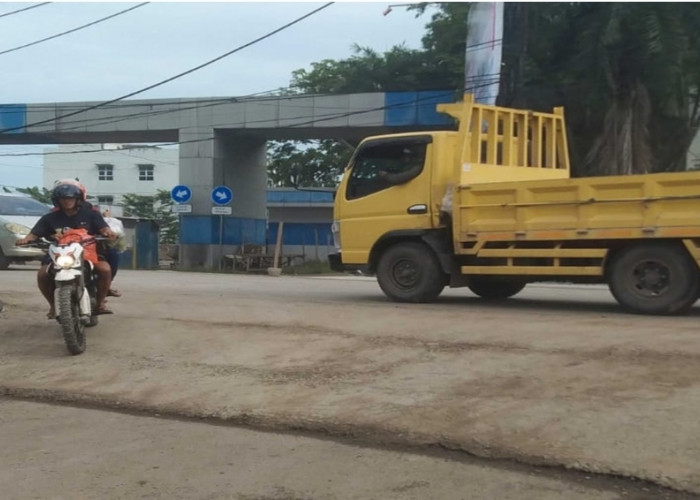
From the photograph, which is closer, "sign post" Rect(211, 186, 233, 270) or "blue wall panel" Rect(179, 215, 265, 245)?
"sign post" Rect(211, 186, 233, 270)

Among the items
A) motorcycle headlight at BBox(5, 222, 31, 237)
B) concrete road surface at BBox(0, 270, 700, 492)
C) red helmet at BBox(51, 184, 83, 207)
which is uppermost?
red helmet at BBox(51, 184, 83, 207)

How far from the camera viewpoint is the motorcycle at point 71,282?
7.01 metres

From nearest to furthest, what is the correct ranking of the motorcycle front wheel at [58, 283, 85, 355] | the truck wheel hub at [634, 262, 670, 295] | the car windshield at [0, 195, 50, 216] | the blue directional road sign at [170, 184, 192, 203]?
the motorcycle front wheel at [58, 283, 85, 355] < the truck wheel hub at [634, 262, 670, 295] < the car windshield at [0, 195, 50, 216] < the blue directional road sign at [170, 184, 192, 203]

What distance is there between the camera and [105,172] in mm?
68438

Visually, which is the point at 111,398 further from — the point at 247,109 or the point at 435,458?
the point at 247,109

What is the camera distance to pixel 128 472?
4.57 m

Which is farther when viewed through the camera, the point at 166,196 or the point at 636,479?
the point at 166,196

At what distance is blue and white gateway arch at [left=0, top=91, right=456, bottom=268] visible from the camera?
25.1 metres

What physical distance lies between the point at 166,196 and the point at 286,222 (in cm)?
1946

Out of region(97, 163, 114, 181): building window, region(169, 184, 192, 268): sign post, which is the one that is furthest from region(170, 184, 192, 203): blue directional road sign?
region(97, 163, 114, 181): building window

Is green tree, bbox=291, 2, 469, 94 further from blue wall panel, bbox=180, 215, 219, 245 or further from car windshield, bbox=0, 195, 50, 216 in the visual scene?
car windshield, bbox=0, 195, 50, 216

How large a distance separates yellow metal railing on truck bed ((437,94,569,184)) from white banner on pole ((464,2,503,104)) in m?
5.19

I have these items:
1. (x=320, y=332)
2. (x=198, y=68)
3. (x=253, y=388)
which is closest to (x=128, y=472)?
(x=253, y=388)

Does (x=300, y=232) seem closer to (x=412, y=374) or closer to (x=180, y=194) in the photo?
(x=180, y=194)
